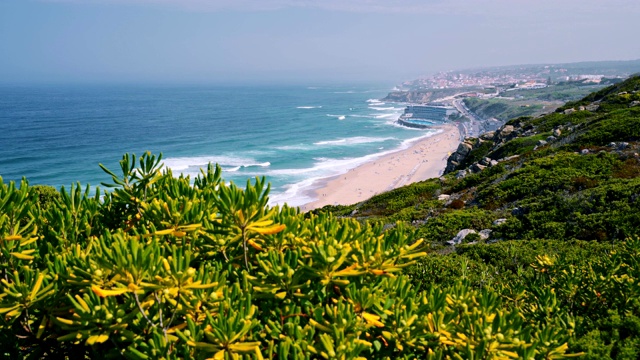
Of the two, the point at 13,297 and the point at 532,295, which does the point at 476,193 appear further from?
the point at 13,297

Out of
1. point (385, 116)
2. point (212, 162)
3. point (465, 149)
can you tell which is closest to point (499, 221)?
point (465, 149)

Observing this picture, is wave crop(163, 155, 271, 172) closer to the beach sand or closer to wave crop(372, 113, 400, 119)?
the beach sand

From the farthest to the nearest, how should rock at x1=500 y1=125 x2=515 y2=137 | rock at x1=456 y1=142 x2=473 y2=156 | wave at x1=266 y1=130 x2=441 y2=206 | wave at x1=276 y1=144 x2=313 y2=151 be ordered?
1. wave at x1=276 y1=144 x2=313 y2=151
2. wave at x1=266 y1=130 x2=441 y2=206
3. rock at x1=456 y1=142 x2=473 y2=156
4. rock at x1=500 y1=125 x2=515 y2=137

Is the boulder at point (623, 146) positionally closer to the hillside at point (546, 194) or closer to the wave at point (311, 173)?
the hillside at point (546, 194)

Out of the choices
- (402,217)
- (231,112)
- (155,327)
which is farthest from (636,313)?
(231,112)

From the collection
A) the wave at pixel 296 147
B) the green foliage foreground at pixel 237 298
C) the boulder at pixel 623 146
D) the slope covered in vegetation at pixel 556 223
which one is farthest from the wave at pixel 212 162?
the green foliage foreground at pixel 237 298

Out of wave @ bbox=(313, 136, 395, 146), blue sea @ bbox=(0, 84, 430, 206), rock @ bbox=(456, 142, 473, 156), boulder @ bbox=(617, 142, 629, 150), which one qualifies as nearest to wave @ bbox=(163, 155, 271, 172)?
blue sea @ bbox=(0, 84, 430, 206)
